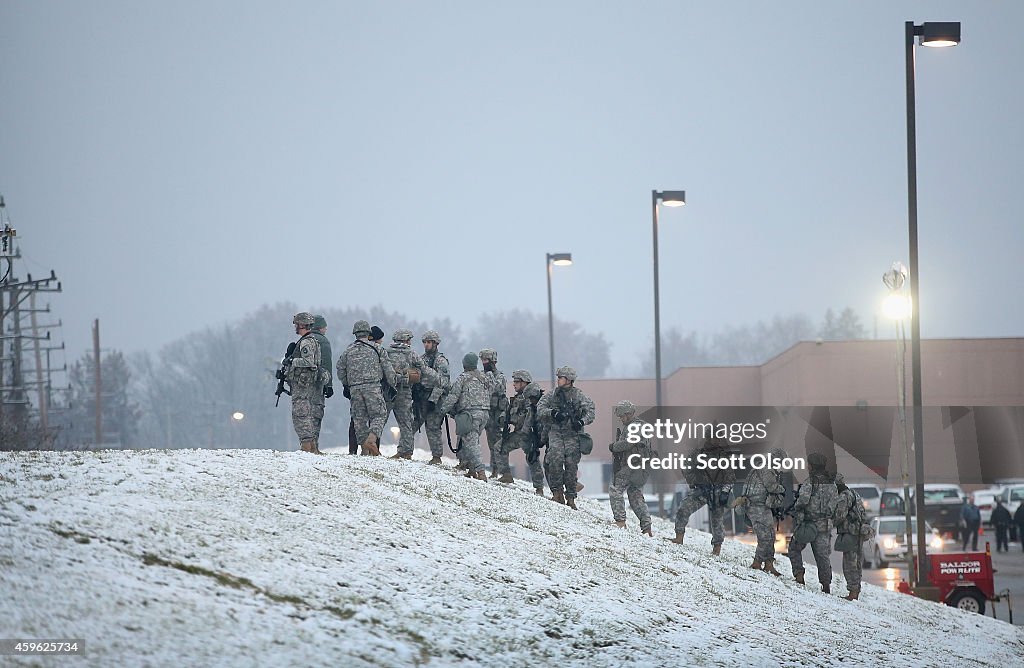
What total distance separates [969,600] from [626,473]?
7.46 m

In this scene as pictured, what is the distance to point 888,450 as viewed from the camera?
1983 inches

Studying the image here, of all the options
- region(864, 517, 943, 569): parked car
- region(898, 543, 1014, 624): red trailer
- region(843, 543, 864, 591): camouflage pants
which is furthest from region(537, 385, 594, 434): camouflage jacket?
region(864, 517, 943, 569): parked car

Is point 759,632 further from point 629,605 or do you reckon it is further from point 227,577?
point 227,577

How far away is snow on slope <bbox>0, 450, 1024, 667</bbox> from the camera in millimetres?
10055

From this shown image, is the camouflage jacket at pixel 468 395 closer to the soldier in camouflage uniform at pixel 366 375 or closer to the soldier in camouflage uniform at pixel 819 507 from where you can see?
the soldier in camouflage uniform at pixel 366 375

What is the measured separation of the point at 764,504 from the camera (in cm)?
1953

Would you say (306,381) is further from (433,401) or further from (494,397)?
(494,397)

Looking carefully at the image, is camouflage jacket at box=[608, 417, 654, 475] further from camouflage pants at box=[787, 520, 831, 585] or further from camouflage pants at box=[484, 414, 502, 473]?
camouflage pants at box=[787, 520, 831, 585]

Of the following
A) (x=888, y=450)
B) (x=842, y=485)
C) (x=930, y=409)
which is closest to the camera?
(x=842, y=485)

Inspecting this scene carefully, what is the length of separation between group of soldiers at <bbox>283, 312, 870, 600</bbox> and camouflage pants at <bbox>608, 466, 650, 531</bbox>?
0.05 feet

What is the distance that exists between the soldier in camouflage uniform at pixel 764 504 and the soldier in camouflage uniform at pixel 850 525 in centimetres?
81

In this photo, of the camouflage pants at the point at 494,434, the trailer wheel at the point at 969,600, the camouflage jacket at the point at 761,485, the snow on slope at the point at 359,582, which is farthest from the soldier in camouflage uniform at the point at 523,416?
the trailer wheel at the point at 969,600

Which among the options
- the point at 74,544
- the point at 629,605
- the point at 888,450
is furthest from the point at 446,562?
the point at 888,450

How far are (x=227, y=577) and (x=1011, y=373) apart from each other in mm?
52004
